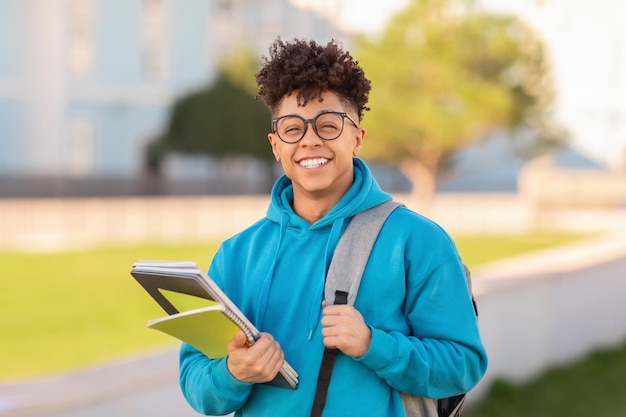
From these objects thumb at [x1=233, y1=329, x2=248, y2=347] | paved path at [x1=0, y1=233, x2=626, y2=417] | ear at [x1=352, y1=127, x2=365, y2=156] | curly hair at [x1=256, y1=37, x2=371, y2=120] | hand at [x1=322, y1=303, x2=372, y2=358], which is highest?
Answer: curly hair at [x1=256, y1=37, x2=371, y2=120]

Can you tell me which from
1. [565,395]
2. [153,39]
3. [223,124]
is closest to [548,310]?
[565,395]

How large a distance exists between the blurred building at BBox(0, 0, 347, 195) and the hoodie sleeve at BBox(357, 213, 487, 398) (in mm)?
37529

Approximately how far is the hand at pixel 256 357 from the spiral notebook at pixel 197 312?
2cm

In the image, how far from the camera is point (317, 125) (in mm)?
2104

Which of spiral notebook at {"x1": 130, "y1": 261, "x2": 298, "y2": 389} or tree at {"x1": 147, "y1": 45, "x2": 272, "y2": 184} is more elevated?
spiral notebook at {"x1": 130, "y1": 261, "x2": 298, "y2": 389}

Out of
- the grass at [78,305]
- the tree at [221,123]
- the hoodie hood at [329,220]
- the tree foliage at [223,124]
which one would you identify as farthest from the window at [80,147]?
the hoodie hood at [329,220]

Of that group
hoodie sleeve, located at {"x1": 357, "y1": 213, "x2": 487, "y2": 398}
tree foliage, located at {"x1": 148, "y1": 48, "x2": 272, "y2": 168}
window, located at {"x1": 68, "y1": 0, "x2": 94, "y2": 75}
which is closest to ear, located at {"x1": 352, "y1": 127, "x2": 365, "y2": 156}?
hoodie sleeve, located at {"x1": 357, "y1": 213, "x2": 487, "y2": 398}

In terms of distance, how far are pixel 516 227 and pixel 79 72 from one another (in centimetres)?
2150

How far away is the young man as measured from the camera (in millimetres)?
1997

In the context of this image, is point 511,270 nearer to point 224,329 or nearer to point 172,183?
point 224,329

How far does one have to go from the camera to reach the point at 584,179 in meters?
36.4

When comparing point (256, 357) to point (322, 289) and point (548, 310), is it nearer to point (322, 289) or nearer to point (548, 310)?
point (322, 289)

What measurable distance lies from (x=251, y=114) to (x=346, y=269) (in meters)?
35.9

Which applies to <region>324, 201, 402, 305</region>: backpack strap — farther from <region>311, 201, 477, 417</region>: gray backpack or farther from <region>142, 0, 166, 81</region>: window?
<region>142, 0, 166, 81</region>: window
